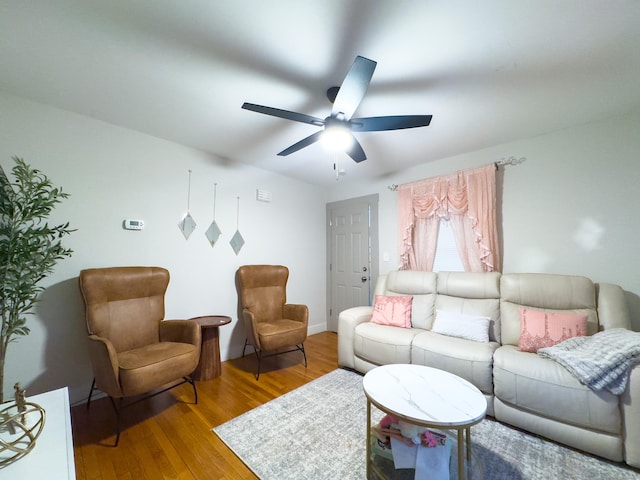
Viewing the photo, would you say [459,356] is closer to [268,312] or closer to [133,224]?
[268,312]

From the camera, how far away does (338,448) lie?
159 cm

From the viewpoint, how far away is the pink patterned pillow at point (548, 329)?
190cm

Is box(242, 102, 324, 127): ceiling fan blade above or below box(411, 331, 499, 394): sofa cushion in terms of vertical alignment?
above

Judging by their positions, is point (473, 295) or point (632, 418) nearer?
point (632, 418)

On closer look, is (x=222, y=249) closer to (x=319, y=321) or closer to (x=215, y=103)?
(x=215, y=103)

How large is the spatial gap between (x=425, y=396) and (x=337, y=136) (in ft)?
5.71

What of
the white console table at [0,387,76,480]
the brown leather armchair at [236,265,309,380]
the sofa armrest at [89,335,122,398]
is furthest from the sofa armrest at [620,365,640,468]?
the sofa armrest at [89,335,122,398]

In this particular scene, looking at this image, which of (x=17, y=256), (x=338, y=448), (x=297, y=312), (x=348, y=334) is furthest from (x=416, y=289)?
(x=17, y=256)

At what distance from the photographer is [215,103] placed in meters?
2.00

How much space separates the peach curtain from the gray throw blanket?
3.47 feet

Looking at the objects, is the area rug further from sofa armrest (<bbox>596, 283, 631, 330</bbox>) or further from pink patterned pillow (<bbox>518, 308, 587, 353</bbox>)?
sofa armrest (<bbox>596, 283, 631, 330</bbox>)

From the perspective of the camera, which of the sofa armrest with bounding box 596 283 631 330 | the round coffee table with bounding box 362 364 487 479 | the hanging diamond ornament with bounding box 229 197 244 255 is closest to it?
the round coffee table with bounding box 362 364 487 479

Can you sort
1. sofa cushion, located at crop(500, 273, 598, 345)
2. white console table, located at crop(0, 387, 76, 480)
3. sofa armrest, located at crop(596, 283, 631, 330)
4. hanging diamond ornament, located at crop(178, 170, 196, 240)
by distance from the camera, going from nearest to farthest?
1. white console table, located at crop(0, 387, 76, 480)
2. sofa armrest, located at crop(596, 283, 631, 330)
3. sofa cushion, located at crop(500, 273, 598, 345)
4. hanging diamond ornament, located at crop(178, 170, 196, 240)

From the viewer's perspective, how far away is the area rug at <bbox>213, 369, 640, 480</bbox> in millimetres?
Result: 1406
